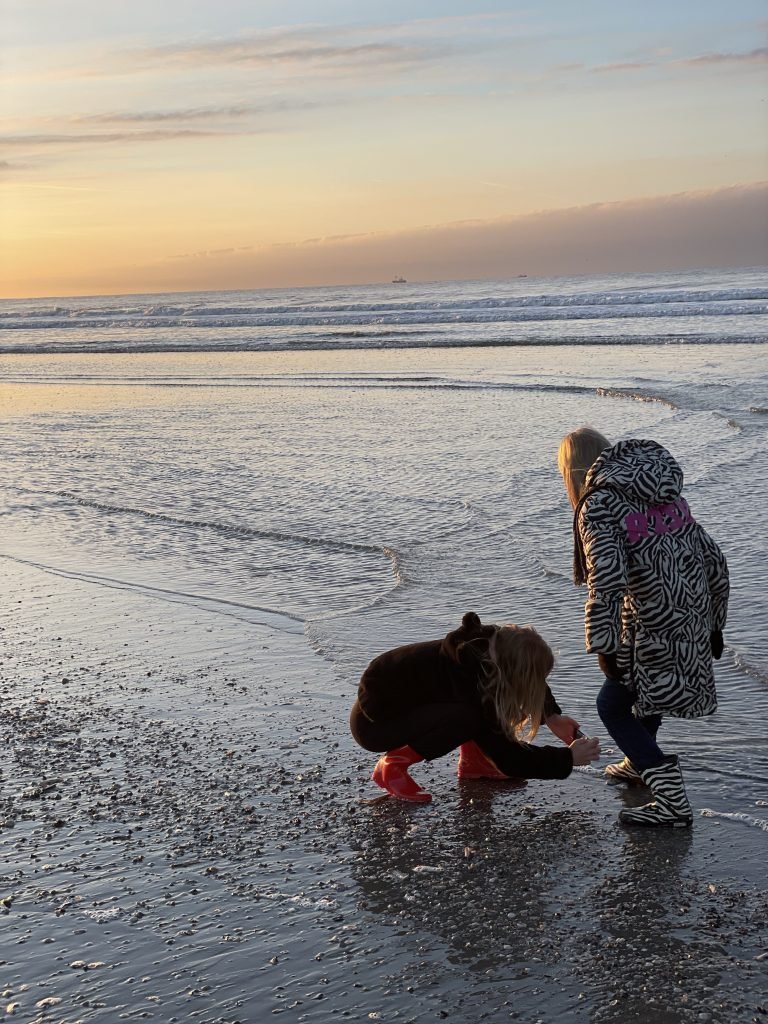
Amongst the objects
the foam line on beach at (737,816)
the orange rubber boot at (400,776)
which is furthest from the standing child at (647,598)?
the orange rubber boot at (400,776)

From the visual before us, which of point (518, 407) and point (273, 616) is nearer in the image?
point (273, 616)

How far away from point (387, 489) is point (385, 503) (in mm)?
671

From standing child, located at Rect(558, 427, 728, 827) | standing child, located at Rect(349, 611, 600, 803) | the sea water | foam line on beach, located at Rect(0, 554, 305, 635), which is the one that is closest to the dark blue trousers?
standing child, located at Rect(558, 427, 728, 827)

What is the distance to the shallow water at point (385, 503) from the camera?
20.4 ft

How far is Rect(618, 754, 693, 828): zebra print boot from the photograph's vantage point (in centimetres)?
389

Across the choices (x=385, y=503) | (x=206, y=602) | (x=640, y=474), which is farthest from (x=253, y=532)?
(x=640, y=474)

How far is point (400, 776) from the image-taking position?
417 cm

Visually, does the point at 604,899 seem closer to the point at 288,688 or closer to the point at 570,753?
the point at 570,753

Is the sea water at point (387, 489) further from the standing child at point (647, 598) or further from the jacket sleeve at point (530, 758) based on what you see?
the jacket sleeve at point (530, 758)

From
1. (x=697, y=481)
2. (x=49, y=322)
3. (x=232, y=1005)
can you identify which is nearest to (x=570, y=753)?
(x=232, y=1005)

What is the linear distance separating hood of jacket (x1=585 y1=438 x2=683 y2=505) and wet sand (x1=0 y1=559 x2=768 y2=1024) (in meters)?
1.19

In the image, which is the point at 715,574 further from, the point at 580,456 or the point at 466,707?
the point at 466,707

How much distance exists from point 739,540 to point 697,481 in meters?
2.46

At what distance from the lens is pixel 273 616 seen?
263 inches
